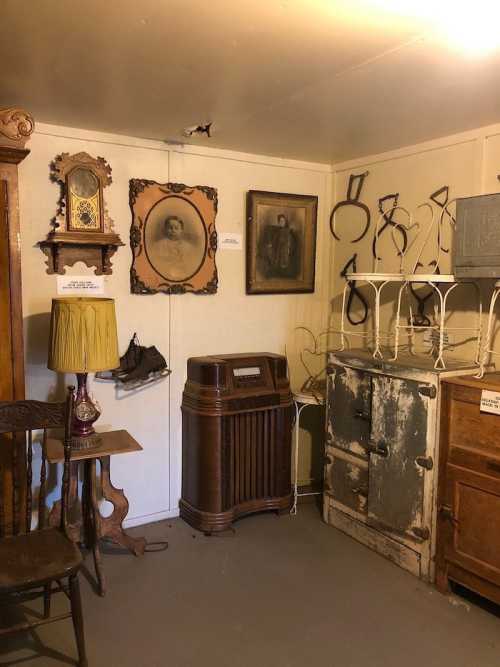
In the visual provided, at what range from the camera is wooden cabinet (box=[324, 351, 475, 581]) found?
2.76 m

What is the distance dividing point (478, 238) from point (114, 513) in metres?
2.28

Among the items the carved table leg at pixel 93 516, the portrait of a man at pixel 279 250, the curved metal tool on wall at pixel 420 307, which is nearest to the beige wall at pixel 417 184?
the curved metal tool on wall at pixel 420 307

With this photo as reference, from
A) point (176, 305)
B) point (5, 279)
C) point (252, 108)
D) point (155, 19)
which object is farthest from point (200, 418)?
point (155, 19)

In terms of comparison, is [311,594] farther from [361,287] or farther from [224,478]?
[361,287]

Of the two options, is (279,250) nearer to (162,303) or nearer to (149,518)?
(162,303)

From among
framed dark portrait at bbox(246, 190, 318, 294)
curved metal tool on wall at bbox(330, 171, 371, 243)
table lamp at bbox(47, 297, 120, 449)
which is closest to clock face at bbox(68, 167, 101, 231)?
table lamp at bbox(47, 297, 120, 449)

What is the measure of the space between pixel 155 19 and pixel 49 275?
1.64 meters

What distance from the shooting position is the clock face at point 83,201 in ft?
9.95

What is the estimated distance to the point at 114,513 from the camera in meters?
2.95

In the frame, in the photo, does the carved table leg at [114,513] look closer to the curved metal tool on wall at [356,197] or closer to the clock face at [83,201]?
the clock face at [83,201]

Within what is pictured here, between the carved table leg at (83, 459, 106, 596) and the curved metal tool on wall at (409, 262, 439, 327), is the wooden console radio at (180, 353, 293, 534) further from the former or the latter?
the curved metal tool on wall at (409, 262, 439, 327)

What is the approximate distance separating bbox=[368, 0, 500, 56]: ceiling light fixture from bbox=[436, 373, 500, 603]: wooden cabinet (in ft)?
4.57

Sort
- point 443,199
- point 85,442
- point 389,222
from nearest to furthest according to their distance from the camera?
point 85,442 → point 443,199 → point 389,222

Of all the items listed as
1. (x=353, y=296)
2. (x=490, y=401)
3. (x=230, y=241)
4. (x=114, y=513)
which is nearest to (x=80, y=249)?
(x=230, y=241)
